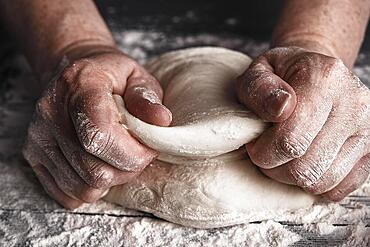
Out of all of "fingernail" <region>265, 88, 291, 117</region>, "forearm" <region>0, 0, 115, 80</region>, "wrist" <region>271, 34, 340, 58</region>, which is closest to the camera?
"fingernail" <region>265, 88, 291, 117</region>

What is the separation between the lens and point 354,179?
131cm

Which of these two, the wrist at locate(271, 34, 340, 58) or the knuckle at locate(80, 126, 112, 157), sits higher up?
the wrist at locate(271, 34, 340, 58)

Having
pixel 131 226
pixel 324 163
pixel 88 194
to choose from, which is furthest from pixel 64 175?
pixel 324 163

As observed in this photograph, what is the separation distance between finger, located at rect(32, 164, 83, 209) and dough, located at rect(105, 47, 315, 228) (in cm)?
8

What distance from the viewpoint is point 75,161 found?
128 cm

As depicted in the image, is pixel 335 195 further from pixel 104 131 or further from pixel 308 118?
pixel 104 131

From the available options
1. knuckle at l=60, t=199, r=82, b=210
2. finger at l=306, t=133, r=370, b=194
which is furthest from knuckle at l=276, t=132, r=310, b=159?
knuckle at l=60, t=199, r=82, b=210

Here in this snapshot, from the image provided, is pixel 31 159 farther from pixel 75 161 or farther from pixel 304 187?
pixel 304 187

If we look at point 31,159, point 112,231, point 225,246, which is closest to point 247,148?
point 225,246

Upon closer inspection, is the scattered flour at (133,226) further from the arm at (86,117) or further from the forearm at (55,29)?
the forearm at (55,29)

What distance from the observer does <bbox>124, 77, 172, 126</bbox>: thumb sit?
120cm

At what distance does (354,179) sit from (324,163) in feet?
0.45

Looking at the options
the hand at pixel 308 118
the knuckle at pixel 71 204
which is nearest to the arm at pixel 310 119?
the hand at pixel 308 118

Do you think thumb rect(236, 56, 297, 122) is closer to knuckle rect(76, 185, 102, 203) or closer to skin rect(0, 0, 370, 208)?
skin rect(0, 0, 370, 208)
